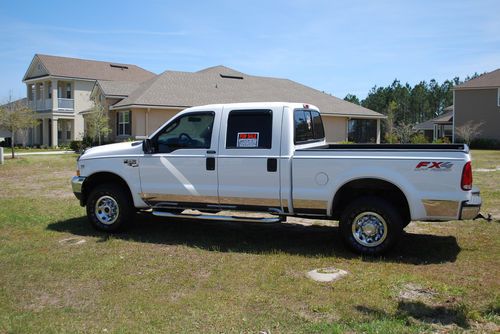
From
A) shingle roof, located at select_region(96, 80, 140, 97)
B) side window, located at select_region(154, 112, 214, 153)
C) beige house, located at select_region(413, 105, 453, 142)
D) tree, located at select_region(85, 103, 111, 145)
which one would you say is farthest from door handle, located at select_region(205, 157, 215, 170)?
beige house, located at select_region(413, 105, 453, 142)

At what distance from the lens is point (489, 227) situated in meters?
8.65

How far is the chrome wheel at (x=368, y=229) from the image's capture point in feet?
22.5

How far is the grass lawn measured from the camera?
184 inches

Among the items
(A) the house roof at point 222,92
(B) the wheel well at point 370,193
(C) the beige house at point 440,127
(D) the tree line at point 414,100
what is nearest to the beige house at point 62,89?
(A) the house roof at point 222,92

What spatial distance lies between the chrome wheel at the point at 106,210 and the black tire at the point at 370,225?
3.77m

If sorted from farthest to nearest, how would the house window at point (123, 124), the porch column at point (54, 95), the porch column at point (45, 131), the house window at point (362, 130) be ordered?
1. the porch column at point (45, 131)
2. the porch column at point (54, 95)
3. the house window at point (362, 130)
4. the house window at point (123, 124)

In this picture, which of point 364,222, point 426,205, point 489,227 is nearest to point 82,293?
point 364,222

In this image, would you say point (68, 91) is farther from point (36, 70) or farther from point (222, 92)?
point (222, 92)

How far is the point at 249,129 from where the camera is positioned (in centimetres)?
759

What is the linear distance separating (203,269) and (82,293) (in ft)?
4.99

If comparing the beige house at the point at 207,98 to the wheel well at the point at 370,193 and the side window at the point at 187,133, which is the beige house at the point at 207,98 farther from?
the wheel well at the point at 370,193

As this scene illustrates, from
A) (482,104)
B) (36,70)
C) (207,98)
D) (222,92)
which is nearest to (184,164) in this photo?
(207,98)

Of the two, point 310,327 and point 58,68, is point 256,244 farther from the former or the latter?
point 58,68

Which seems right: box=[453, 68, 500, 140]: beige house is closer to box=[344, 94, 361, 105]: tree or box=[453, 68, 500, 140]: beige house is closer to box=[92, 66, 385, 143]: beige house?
box=[92, 66, 385, 143]: beige house
